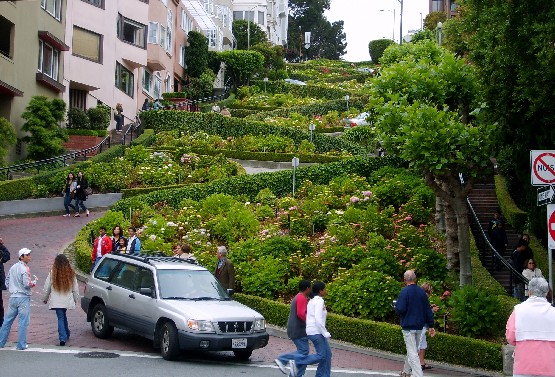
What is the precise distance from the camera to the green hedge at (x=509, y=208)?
24234 millimetres

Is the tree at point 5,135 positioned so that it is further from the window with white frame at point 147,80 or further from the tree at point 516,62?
the window with white frame at point 147,80

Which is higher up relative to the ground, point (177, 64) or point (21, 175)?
point (177, 64)

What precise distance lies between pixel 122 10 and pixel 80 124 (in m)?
10.7

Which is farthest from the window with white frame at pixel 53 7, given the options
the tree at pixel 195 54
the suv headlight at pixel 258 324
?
the suv headlight at pixel 258 324

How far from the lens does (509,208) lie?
24953 millimetres

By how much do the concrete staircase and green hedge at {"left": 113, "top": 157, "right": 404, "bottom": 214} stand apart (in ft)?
10.9

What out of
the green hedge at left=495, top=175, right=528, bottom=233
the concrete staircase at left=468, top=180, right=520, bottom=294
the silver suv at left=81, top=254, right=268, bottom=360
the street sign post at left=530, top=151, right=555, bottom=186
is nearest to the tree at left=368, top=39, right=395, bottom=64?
the concrete staircase at left=468, top=180, right=520, bottom=294

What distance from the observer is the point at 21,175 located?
33031 millimetres

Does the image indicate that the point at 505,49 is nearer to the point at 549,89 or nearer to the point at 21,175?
the point at 549,89

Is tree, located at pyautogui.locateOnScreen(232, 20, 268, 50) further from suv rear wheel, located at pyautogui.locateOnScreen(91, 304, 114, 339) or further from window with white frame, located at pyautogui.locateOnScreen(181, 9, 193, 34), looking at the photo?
suv rear wheel, located at pyautogui.locateOnScreen(91, 304, 114, 339)

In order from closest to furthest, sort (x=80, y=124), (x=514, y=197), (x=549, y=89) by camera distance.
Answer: (x=549, y=89)
(x=514, y=197)
(x=80, y=124)

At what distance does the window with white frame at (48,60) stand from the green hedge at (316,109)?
43.8 ft

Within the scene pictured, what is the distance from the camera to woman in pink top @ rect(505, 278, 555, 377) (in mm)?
8688

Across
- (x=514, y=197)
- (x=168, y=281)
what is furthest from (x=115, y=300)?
(x=514, y=197)
